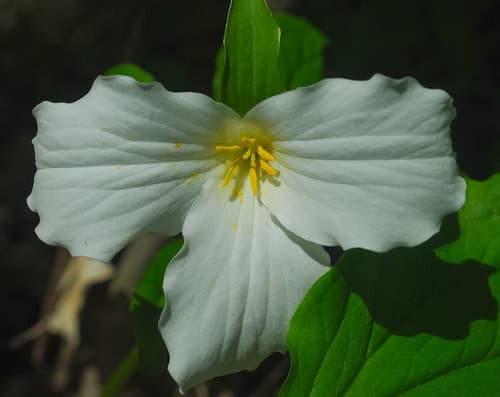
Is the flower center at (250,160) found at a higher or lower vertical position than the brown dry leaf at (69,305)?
higher

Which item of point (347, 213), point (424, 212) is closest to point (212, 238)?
point (347, 213)

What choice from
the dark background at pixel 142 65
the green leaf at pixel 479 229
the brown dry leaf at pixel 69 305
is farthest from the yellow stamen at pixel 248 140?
the brown dry leaf at pixel 69 305

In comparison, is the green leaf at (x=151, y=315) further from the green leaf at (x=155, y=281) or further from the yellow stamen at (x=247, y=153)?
the yellow stamen at (x=247, y=153)

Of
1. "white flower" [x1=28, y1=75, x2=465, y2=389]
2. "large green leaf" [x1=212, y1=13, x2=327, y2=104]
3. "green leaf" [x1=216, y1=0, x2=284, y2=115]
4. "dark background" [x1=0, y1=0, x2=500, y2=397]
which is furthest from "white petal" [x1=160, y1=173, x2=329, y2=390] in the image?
"dark background" [x1=0, y1=0, x2=500, y2=397]

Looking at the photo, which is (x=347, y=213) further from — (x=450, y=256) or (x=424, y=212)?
(x=450, y=256)

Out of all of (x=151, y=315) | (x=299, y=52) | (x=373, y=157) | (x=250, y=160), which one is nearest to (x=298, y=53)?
(x=299, y=52)

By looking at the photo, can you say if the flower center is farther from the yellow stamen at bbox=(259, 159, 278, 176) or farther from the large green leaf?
the large green leaf
